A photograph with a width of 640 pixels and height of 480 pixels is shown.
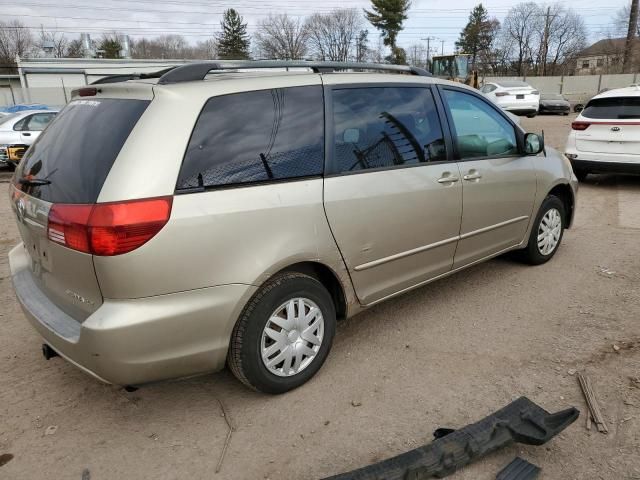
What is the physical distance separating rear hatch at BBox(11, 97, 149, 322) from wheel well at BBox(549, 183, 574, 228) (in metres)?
3.94

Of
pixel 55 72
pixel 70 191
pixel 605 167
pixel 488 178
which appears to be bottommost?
pixel 605 167

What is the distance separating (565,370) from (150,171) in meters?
2.66

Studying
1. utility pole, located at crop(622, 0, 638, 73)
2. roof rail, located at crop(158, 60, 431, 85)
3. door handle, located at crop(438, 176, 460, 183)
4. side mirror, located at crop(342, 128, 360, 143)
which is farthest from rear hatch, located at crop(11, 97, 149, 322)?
utility pole, located at crop(622, 0, 638, 73)

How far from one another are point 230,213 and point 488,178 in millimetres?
2289

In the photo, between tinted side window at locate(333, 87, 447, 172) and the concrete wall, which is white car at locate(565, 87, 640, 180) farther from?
the concrete wall

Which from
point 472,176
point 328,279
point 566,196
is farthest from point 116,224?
point 566,196

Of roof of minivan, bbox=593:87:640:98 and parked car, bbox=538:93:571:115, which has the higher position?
roof of minivan, bbox=593:87:640:98

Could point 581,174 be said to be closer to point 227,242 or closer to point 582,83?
point 227,242

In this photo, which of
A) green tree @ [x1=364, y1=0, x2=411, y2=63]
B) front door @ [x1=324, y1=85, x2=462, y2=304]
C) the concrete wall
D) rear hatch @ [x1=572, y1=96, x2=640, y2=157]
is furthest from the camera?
green tree @ [x1=364, y1=0, x2=411, y2=63]

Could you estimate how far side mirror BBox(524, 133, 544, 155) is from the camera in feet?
14.0

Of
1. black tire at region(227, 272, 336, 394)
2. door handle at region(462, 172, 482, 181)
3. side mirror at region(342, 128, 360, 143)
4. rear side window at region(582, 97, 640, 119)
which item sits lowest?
black tire at region(227, 272, 336, 394)

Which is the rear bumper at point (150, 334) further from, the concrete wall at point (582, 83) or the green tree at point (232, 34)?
the green tree at point (232, 34)

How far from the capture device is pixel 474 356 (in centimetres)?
326

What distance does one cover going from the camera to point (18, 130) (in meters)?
12.0
